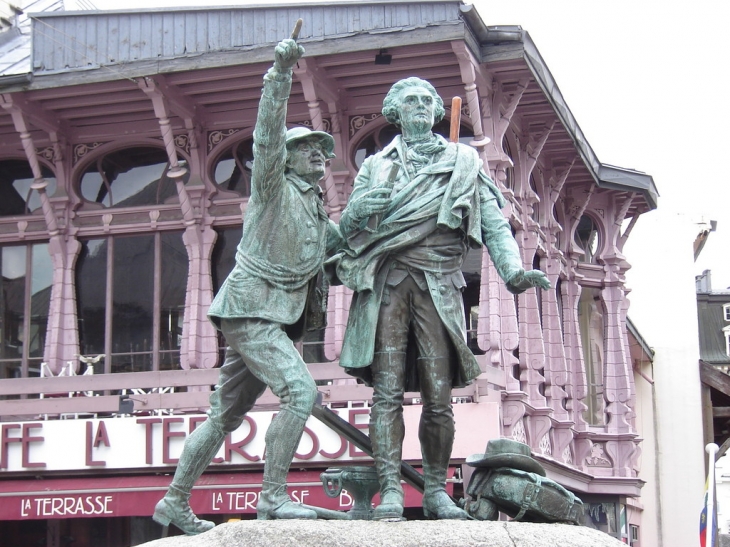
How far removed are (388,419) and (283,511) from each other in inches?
28.8

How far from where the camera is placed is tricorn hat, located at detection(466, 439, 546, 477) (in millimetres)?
6883

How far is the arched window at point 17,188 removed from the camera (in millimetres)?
20906

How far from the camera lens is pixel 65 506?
1836 centimetres

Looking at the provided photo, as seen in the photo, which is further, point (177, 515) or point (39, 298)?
point (39, 298)

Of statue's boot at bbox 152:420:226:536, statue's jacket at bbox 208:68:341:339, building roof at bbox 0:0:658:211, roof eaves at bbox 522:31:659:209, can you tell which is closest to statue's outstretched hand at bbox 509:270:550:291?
statue's jacket at bbox 208:68:341:339

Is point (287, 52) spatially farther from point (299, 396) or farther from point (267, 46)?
point (267, 46)

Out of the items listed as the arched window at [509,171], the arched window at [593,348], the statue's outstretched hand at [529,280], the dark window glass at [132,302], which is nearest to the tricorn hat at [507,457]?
the statue's outstretched hand at [529,280]

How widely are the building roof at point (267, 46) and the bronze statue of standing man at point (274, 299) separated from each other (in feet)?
33.8

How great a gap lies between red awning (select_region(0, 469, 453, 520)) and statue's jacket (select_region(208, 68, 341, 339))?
34.0 ft

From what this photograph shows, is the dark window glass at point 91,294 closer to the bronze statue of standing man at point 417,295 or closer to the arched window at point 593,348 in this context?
the arched window at point 593,348

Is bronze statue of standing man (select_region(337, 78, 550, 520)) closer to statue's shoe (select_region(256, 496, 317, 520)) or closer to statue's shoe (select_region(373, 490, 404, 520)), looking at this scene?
statue's shoe (select_region(373, 490, 404, 520))

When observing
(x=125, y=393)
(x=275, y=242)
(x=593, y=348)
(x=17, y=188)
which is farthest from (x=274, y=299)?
(x=593, y=348)

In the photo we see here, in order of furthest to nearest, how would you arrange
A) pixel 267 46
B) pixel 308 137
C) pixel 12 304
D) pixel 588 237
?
pixel 588 237, pixel 12 304, pixel 267 46, pixel 308 137

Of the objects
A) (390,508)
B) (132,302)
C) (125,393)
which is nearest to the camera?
(390,508)
